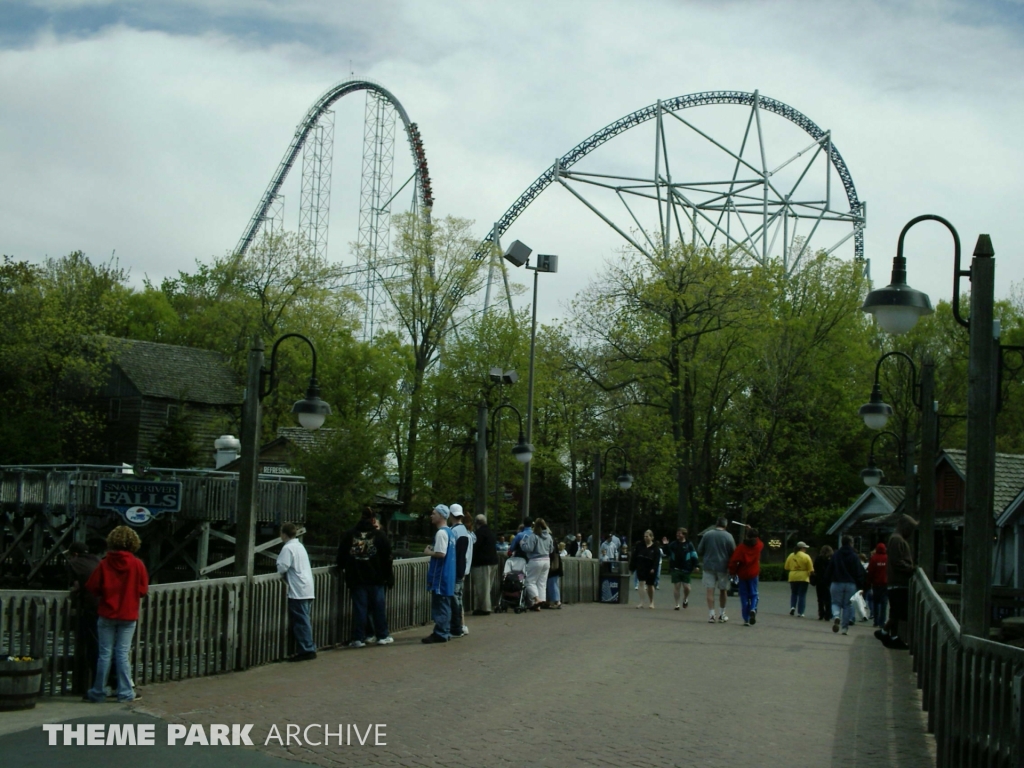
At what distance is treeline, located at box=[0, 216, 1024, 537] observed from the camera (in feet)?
138

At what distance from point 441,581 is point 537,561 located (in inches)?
226

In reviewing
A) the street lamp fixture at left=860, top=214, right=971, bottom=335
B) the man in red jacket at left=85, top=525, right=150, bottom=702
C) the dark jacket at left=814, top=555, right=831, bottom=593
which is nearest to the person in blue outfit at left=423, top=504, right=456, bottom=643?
the man in red jacket at left=85, top=525, right=150, bottom=702

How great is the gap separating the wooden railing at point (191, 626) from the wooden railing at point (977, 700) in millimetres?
6830

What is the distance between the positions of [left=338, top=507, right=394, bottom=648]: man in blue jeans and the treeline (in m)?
26.2

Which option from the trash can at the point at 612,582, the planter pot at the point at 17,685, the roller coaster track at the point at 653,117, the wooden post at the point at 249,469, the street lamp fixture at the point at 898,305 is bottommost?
the trash can at the point at 612,582

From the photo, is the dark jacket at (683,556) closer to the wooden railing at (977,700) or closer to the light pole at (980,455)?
the wooden railing at (977,700)

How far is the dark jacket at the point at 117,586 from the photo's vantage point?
402 inches

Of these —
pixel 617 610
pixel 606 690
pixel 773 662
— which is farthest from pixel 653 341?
pixel 606 690

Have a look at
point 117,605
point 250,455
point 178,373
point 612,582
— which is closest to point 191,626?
point 117,605

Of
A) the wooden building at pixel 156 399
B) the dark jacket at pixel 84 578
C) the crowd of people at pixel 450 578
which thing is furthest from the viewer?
the wooden building at pixel 156 399

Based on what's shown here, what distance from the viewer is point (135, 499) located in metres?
29.5

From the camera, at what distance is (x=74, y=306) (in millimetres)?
47062

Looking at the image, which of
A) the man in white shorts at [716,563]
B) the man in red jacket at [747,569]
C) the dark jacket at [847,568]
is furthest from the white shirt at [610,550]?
the man in red jacket at [747,569]

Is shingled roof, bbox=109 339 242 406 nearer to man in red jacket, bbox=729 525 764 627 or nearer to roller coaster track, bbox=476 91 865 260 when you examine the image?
roller coaster track, bbox=476 91 865 260
